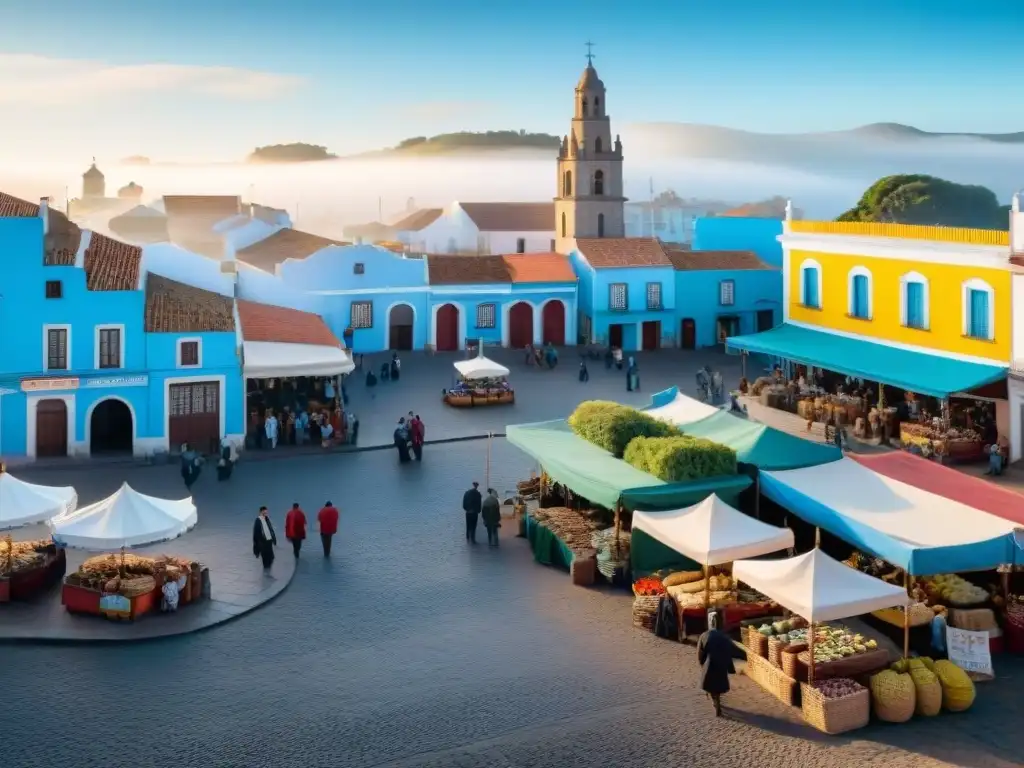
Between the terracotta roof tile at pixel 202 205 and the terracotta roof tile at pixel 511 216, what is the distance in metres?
16.2

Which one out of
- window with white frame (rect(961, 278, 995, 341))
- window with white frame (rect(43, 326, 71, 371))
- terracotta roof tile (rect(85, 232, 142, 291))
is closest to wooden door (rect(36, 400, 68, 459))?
window with white frame (rect(43, 326, 71, 371))

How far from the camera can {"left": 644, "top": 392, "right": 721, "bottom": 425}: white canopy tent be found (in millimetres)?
22344

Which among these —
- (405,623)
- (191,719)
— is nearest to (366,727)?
(191,719)

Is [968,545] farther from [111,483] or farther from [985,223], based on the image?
[985,223]

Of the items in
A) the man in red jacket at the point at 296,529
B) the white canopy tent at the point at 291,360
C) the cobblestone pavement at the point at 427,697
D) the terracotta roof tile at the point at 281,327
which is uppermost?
the terracotta roof tile at the point at 281,327

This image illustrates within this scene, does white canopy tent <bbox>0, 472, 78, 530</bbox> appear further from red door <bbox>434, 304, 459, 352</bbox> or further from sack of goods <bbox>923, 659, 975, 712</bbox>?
red door <bbox>434, 304, 459, 352</bbox>

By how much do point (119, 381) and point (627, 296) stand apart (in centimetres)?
2535

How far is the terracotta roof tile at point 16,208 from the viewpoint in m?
27.4

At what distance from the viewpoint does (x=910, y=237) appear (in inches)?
1169

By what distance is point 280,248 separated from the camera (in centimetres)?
5581

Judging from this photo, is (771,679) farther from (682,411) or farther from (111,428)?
(111,428)

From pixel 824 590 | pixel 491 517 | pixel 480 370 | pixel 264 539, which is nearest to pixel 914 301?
pixel 480 370

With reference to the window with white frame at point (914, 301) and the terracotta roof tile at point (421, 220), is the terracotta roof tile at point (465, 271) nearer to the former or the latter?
the window with white frame at point (914, 301)

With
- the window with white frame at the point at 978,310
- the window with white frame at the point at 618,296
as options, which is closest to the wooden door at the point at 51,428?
the window with white frame at the point at 978,310
